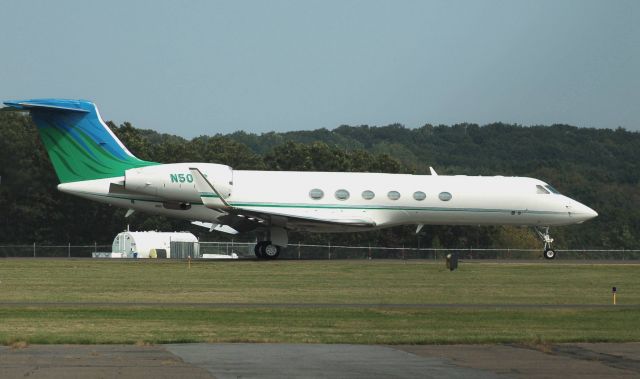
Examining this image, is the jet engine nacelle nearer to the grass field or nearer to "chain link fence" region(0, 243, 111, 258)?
the grass field

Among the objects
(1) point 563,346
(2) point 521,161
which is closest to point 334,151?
(1) point 563,346

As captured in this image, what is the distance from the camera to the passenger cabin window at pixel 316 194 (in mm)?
42125

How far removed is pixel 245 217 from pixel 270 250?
89.0 inches

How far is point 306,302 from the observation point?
2422 cm

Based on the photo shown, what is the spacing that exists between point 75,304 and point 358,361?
1038cm

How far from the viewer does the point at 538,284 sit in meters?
30.7

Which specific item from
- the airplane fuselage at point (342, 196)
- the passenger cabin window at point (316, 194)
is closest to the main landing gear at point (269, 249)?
the airplane fuselage at point (342, 196)

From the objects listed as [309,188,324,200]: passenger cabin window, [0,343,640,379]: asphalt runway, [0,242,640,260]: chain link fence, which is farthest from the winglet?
[0,343,640,379]: asphalt runway

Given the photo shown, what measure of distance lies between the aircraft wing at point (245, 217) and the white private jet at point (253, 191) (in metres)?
0.04

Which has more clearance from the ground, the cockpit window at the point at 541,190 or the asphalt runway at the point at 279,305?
the cockpit window at the point at 541,190

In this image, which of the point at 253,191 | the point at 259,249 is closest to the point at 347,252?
the point at 259,249

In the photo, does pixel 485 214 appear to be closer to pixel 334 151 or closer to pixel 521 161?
pixel 334 151

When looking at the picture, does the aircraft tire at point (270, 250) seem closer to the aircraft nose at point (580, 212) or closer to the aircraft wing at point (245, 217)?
the aircraft wing at point (245, 217)

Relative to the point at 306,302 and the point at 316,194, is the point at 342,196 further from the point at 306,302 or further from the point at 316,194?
the point at 306,302
